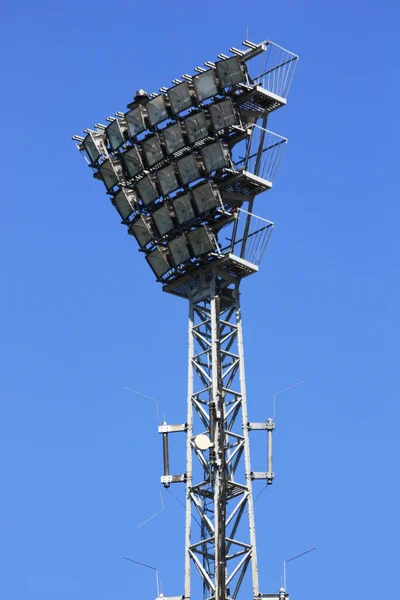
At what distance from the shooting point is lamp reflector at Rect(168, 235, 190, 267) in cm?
12581

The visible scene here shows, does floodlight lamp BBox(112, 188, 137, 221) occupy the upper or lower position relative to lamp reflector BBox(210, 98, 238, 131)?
lower

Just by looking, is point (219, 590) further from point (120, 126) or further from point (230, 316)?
point (120, 126)

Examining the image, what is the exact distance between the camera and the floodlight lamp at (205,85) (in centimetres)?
12675

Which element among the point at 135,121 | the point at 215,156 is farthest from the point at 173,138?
the point at 135,121

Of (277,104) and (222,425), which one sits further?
(277,104)

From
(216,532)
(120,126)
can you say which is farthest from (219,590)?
(120,126)

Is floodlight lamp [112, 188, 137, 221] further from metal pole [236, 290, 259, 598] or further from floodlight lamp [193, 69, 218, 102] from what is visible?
metal pole [236, 290, 259, 598]

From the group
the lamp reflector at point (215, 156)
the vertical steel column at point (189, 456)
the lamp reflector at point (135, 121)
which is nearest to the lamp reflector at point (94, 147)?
the lamp reflector at point (135, 121)

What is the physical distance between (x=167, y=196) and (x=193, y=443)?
14.6 metres

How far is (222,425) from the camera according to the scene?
378ft

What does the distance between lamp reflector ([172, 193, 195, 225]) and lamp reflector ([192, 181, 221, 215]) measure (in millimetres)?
482

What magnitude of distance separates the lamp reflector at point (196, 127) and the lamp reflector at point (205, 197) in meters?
3.04

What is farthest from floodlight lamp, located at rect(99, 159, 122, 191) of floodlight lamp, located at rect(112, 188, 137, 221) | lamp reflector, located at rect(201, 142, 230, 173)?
lamp reflector, located at rect(201, 142, 230, 173)

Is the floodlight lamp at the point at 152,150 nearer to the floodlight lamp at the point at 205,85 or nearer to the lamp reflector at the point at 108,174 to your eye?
the lamp reflector at the point at 108,174
